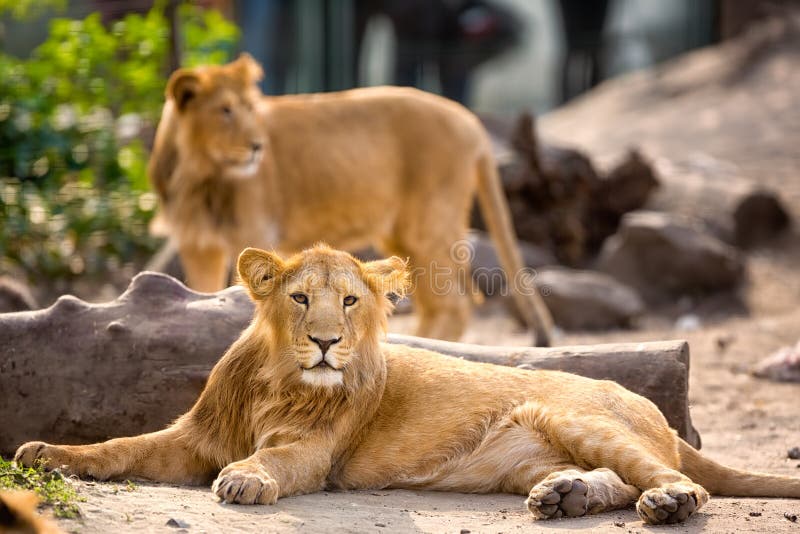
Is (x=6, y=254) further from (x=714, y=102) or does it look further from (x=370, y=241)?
(x=714, y=102)

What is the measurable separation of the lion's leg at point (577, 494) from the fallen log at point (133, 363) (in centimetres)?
96

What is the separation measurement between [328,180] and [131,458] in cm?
436

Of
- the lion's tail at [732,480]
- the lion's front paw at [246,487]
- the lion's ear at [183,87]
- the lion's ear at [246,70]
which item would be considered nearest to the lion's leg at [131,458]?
the lion's front paw at [246,487]

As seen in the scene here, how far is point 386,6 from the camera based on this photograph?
16656mm

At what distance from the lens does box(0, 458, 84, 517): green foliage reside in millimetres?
3402

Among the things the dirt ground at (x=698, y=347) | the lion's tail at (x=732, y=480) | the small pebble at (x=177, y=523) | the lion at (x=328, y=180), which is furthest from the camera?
the lion at (x=328, y=180)

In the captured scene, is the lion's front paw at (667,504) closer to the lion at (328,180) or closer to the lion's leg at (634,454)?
the lion's leg at (634,454)

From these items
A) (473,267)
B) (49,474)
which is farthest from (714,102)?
(49,474)

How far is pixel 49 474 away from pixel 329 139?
4859mm

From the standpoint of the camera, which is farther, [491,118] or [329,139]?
[491,118]

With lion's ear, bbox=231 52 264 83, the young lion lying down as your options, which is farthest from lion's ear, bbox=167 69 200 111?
the young lion lying down

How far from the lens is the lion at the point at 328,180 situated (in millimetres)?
7773

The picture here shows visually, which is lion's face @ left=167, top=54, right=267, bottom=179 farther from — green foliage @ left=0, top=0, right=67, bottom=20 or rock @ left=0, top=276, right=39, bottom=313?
green foliage @ left=0, top=0, right=67, bottom=20

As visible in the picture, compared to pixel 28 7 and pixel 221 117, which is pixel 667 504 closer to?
pixel 221 117
